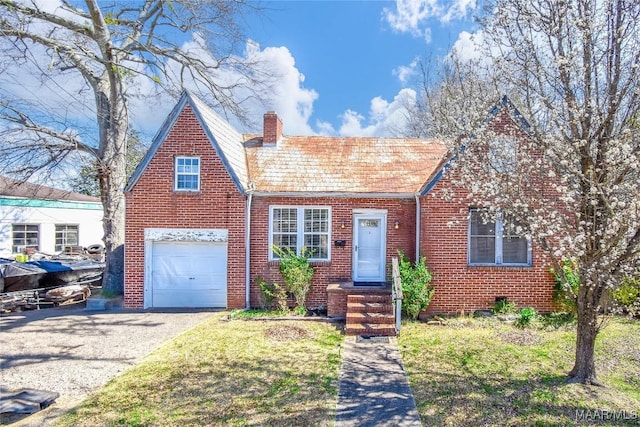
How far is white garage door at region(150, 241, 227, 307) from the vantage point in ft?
36.3

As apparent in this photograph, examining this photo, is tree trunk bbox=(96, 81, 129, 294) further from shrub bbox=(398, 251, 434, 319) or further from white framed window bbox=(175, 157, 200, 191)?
shrub bbox=(398, 251, 434, 319)

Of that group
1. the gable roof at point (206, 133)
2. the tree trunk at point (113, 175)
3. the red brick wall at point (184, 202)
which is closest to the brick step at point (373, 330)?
the red brick wall at point (184, 202)

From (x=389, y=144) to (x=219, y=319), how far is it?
860 cm

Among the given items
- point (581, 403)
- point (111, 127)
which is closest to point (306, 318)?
point (581, 403)

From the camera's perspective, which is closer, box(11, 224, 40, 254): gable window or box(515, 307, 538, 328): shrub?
box(515, 307, 538, 328): shrub

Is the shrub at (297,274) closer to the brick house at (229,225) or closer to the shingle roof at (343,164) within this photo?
the brick house at (229,225)

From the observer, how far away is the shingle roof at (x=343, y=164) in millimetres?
11172

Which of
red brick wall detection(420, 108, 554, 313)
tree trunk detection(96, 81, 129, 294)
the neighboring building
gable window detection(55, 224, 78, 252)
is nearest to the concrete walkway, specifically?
red brick wall detection(420, 108, 554, 313)

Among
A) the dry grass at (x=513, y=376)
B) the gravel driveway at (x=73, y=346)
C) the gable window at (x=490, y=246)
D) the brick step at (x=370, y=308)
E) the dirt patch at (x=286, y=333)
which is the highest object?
the gable window at (x=490, y=246)

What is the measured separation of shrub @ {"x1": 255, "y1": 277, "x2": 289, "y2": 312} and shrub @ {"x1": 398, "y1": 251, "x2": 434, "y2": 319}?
11.7 ft

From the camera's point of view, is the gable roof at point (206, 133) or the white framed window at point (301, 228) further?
the white framed window at point (301, 228)

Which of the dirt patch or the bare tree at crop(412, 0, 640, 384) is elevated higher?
the bare tree at crop(412, 0, 640, 384)

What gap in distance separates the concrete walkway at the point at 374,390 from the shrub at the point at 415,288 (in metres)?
1.99

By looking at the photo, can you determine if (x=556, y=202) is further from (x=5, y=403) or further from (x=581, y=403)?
(x=5, y=403)
